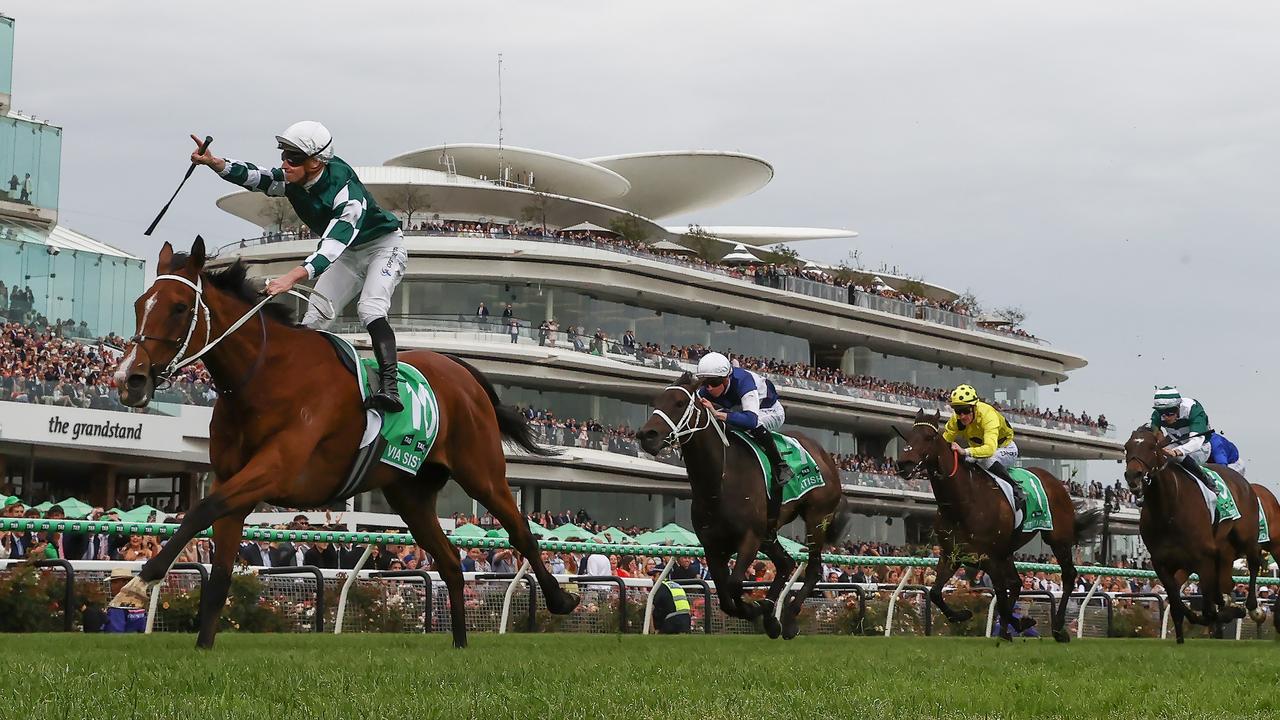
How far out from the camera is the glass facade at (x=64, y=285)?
31.5 metres

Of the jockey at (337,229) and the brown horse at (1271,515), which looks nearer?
the jockey at (337,229)

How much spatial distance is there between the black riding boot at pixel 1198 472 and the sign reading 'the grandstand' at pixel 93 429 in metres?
21.8

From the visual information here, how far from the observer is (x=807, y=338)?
2169 inches

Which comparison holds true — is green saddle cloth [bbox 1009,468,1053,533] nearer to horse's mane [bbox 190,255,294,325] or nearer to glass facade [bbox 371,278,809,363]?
horse's mane [bbox 190,255,294,325]

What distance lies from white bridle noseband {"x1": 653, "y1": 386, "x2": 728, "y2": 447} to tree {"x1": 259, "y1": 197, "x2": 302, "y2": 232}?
126 feet

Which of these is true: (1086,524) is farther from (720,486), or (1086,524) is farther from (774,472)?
(720,486)

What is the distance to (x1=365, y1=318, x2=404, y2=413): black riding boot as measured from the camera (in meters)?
7.56

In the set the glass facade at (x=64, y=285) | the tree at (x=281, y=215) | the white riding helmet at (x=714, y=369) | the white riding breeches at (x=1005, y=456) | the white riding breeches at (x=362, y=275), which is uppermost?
the tree at (x=281, y=215)

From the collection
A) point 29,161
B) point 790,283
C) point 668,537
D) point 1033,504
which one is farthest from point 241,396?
point 790,283

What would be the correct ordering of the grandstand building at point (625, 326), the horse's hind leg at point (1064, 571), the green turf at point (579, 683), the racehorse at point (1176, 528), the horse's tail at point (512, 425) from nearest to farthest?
the green turf at point (579, 683), the horse's tail at point (512, 425), the racehorse at point (1176, 528), the horse's hind leg at point (1064, 571), the grandstand building at point (625, 326)

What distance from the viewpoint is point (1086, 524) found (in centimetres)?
1440

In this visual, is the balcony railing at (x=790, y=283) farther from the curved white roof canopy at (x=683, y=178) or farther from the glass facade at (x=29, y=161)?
the curved white roof canopy at (x=683, y=178)

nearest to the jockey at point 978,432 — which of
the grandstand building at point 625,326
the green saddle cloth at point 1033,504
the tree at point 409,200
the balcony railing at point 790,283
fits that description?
the green saddle cloth at point 1033,504

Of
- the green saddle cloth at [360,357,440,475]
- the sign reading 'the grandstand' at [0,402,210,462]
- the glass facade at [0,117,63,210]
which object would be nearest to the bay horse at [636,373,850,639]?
the green saddle cloth at [360,357,440,475]
